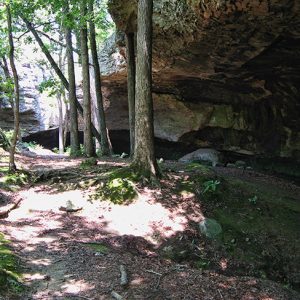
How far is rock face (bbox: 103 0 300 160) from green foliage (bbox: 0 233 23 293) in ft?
21.0

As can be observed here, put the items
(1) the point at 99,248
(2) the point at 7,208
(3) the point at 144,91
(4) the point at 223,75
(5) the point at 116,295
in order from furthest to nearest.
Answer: (4) the point at 223,75 < (3) the point at 144,91 < (2) the point at 7,208 < (1) the point at 99,248 < (5) the point at 116,295

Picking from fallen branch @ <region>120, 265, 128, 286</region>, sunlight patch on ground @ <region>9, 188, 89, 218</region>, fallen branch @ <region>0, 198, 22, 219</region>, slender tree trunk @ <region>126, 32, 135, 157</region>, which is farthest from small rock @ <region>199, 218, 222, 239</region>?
slender tree trunk @ <region>126, 32, 135, 157</region>

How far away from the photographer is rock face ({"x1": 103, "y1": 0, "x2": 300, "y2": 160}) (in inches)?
349

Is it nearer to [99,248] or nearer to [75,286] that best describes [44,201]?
[99,248]

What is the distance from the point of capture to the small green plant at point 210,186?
8058 mm

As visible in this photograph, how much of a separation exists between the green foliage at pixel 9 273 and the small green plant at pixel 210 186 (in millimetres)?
4438

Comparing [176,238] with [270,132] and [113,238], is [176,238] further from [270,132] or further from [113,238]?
[270,132]

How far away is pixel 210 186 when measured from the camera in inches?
320

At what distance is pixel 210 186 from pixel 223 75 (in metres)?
6.77

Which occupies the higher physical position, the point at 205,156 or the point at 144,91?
the point at 144,91

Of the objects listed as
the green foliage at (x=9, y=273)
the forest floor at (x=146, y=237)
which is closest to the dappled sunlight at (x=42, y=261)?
the forest floor at (x=146, y=237)

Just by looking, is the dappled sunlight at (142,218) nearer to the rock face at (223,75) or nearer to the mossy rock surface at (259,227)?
the mossy rock surface at (259,227)

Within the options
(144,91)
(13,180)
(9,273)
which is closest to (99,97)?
(13,180)

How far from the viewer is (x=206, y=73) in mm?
13773
